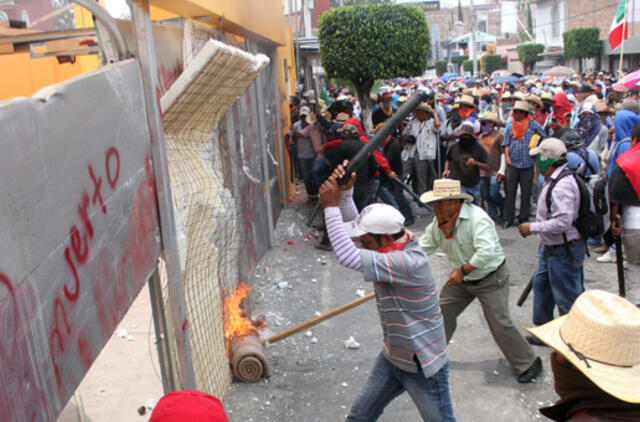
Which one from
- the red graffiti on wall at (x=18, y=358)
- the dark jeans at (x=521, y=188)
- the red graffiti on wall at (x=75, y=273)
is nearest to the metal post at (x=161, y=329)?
the red graffiti on wall at (x=75, y=273)

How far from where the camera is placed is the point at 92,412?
4.45m

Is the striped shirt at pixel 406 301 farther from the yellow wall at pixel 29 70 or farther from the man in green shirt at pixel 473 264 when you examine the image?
the yellow wall at pixel 29 70

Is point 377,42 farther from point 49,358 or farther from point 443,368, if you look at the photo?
point 49,358

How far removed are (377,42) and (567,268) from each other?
25.3ft

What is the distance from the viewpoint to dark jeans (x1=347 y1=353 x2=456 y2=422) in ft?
11.5

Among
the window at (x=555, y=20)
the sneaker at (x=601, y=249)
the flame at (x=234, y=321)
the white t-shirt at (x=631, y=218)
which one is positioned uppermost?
the window at (x=555, y=20)

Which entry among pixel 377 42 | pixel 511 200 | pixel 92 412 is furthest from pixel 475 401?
pixel 377 42

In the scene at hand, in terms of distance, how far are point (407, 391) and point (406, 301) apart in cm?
59

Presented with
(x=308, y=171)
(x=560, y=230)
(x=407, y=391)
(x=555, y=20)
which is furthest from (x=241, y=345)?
(x=555, y=20)

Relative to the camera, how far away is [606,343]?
81.7 inches

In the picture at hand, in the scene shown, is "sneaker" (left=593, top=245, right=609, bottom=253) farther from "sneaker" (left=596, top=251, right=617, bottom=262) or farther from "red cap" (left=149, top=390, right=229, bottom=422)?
"red cap" (left=149, top=390, right=229, bottom=422)

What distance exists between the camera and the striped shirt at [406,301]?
334 centimetres

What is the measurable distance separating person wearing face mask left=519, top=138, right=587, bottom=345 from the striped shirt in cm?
202

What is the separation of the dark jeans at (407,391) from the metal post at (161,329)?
1147 millimetres
